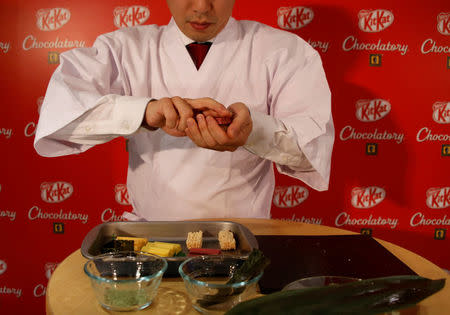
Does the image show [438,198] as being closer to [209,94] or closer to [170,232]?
[209,94]

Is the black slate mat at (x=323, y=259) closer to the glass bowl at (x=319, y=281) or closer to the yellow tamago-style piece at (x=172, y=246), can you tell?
the glass bowl at (x=319, y=281)

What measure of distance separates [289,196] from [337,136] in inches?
20.8

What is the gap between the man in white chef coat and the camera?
152 cm

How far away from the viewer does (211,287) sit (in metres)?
0.76

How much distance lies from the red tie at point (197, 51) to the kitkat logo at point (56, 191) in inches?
57.7

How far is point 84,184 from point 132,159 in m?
1.05

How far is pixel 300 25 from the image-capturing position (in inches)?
97.7

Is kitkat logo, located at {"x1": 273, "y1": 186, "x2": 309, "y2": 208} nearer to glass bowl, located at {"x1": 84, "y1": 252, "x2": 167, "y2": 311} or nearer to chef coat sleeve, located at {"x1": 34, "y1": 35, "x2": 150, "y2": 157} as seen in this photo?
chef coat sleeve, located at {"x1": 34, "y1": 35, "x2": 150, "y2": 157}

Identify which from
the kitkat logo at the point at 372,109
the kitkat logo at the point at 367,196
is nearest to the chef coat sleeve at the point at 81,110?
the kitkat logo at the point at 372,109

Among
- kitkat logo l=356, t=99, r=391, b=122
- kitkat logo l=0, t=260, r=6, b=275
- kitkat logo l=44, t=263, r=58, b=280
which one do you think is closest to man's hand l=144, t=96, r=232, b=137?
kitkat logo l=356, t=99, r=391, b=122

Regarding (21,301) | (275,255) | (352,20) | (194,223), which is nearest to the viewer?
(275,255)

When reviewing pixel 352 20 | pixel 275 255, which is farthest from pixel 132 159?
pixel 352 20

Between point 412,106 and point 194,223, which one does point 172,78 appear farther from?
point 412,106

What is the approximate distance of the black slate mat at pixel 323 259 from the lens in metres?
0.97
